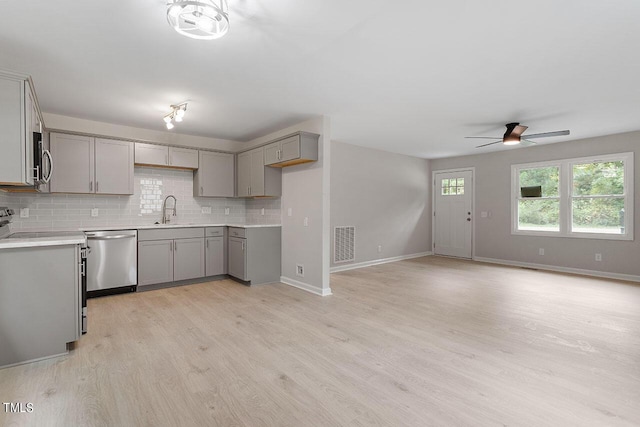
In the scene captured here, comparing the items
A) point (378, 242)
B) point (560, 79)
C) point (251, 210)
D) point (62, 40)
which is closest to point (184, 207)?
point (251, 210)

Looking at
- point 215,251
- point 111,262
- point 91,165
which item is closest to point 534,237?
point 215,251

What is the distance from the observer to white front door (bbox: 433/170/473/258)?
7488mm

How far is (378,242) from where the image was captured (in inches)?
270

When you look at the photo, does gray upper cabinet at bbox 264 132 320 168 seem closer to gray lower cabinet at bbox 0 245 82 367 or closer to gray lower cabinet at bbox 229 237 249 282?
gray lower cabinet at bbox 229 237 249 282

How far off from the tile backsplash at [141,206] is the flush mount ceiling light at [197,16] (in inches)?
136

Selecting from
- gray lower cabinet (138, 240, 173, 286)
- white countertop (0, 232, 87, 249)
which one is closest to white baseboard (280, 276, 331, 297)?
gray lower cabinet (138, 240, 173, 286)

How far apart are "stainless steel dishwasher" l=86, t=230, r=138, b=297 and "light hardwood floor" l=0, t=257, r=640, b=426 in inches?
8.3

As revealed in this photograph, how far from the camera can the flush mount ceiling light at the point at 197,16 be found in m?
1.78

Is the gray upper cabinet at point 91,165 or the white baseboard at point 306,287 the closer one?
the gray upper cabinet at point 91,165

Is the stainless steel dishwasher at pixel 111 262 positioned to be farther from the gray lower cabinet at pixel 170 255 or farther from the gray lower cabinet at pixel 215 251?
the gray lower cabinet at pixel 215 251

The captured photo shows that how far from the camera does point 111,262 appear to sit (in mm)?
4219

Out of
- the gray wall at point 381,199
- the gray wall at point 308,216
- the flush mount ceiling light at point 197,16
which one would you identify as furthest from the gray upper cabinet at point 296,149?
the flush mount ceiling light at point 197,16

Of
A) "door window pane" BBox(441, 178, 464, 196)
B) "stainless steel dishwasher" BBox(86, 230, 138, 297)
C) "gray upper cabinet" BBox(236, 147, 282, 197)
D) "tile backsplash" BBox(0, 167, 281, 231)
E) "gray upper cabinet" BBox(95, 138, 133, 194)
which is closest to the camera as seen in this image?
"stainless steel dishwasher" BBox(86, 230, 138, 297)

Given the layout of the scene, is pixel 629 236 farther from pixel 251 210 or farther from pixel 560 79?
pixel 251 210
